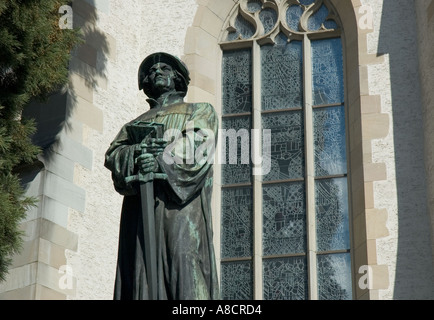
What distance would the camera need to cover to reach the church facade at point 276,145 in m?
9.79

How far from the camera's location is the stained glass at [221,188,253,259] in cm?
1073

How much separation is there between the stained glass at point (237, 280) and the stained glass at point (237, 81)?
1593 millimetres

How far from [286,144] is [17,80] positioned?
3243 millimetres

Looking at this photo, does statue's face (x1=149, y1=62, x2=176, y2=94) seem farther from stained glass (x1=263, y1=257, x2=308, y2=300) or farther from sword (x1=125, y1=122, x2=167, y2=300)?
stained glass (x1=263, y1=257, x2=308, y2=300)

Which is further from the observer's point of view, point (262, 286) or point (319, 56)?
point (319, 56)

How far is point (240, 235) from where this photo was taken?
10.8m

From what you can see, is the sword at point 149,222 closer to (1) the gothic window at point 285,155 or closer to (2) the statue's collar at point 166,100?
(2) the statue's collar at point 166,100

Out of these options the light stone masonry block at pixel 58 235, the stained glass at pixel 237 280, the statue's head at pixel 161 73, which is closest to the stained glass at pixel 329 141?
the stained glass at pixel 237 280

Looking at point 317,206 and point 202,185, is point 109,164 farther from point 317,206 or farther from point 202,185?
point 317,206

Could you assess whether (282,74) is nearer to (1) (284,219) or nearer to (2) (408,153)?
(1) (284,219)

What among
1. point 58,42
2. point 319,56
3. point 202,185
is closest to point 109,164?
point 202,185

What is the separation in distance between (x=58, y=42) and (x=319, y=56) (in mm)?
3127

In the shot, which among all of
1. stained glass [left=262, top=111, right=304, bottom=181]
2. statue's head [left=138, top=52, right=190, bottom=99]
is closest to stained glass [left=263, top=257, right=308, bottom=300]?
stained glass [left=262, top=111, right=304, bottom=181]

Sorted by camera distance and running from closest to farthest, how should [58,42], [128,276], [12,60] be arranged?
[128,276], [12,60], [58,42]
